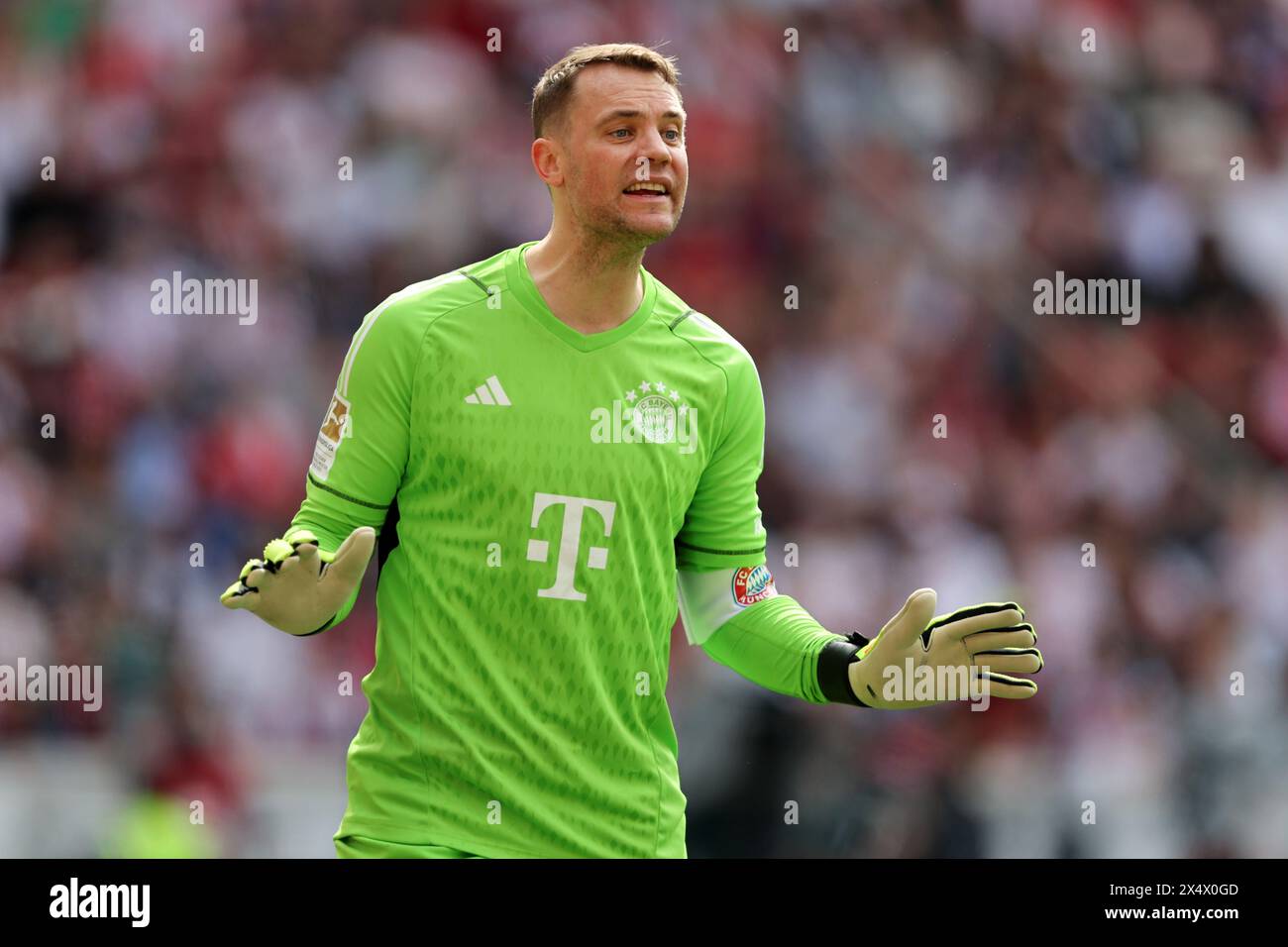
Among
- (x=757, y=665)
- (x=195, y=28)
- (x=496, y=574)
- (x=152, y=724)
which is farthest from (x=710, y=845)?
(x=195, y=28)

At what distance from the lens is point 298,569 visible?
10.7 feet

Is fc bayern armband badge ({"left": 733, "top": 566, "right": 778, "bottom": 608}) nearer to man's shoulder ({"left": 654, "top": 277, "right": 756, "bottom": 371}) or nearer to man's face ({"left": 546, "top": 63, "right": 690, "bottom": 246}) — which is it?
man's shoulder ({"left": 654, "top": 277, "right": 756, "bottom": 371})

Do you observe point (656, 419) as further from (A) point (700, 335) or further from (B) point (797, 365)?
(B) point (797, 365)

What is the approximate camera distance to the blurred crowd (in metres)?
6.35

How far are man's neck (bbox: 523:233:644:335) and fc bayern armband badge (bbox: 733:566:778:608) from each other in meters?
0.60

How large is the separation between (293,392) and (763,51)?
2568 millimetres

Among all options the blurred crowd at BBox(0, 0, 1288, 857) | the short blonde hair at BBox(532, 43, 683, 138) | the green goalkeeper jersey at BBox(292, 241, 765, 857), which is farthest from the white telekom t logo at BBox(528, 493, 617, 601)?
the blurred crowd at BBox(0, 0, 1288, 857)

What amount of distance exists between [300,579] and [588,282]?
2.90 feet

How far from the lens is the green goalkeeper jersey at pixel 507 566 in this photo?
11.4ft

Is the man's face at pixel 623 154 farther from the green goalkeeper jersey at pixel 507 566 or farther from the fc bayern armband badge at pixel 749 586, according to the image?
the fc bayern armband badge at pixel 749 586

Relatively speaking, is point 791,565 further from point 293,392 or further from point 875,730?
point 293,392

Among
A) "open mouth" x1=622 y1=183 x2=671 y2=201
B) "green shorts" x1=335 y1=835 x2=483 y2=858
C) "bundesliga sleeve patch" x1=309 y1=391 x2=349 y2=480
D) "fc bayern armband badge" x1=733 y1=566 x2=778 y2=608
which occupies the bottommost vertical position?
"green shorts" x1=335 y1=835 x2=483 y2=858

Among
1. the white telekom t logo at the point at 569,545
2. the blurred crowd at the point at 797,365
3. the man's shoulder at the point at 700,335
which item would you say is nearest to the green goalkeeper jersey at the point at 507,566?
the white telekom t logo at the point at 569,545

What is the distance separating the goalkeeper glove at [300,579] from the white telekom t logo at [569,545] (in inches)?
14.5
